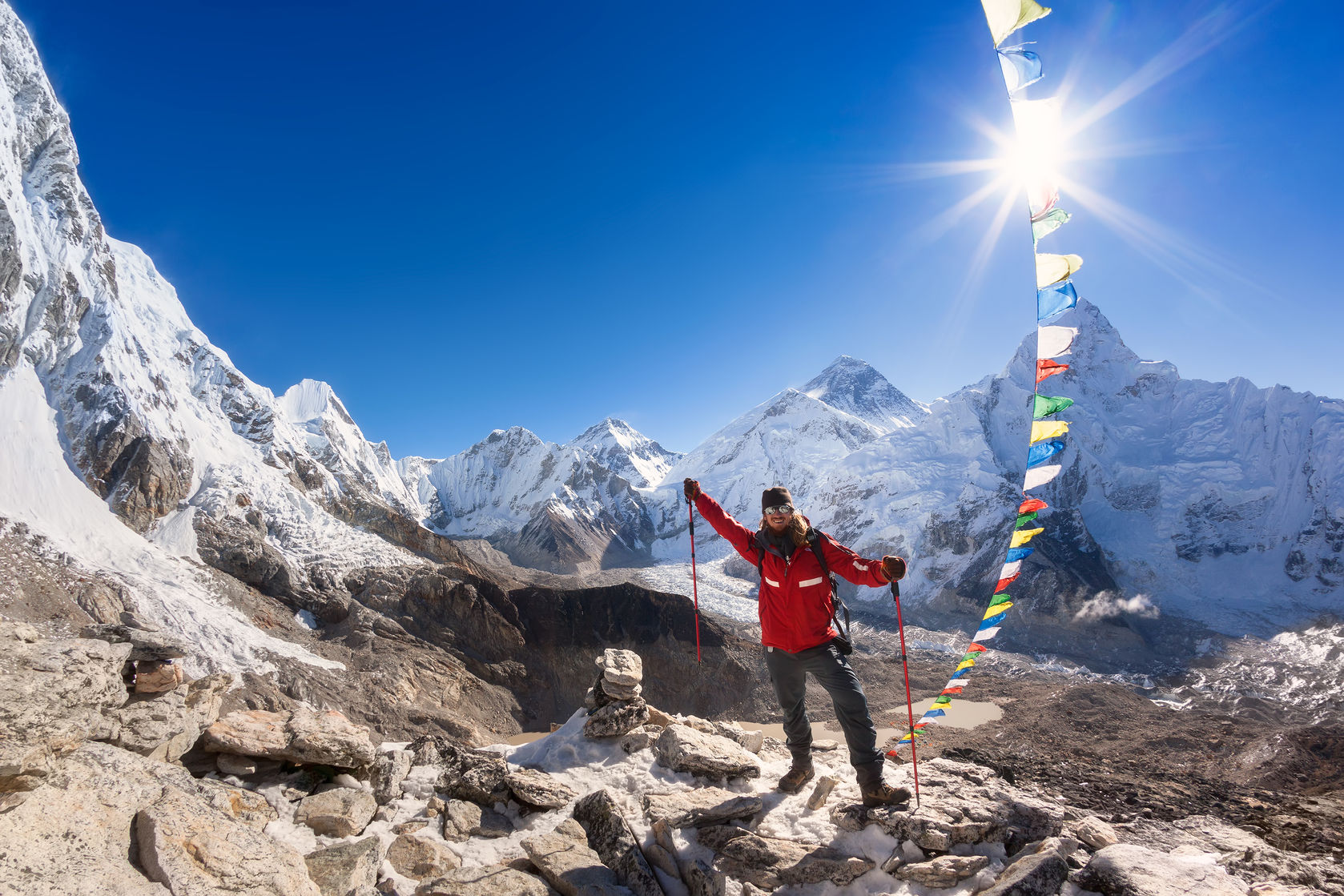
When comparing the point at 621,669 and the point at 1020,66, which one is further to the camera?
the point at 621,669

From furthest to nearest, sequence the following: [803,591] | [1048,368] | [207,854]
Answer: [1048,368] < [803,591] < [207,854]

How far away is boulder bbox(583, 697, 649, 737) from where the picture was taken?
706cm

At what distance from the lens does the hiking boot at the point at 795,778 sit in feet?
17.7

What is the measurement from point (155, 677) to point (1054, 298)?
30.7 feet

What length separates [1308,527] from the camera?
270ft

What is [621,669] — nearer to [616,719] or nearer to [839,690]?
[616,719]

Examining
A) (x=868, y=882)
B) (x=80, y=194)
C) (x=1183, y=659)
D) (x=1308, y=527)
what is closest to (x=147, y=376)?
(x=80, y=194)

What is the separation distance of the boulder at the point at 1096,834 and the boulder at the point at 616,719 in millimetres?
4697

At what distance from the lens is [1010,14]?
4.84 metres

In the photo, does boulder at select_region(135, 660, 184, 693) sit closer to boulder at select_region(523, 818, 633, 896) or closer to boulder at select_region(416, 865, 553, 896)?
boulder at select_region(416, 865, 553, 896)

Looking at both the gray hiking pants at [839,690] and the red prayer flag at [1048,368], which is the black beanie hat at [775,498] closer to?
the gray hiking pants at [839,690]

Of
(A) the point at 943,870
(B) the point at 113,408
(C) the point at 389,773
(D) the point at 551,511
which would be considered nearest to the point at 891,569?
(A) the point at 943,870

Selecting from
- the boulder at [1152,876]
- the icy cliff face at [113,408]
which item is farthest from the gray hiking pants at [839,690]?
the icy cliff face at [113,408]

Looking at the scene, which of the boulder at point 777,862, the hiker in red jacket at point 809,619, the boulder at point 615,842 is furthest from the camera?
the hiker in red jacket at point 809,619
